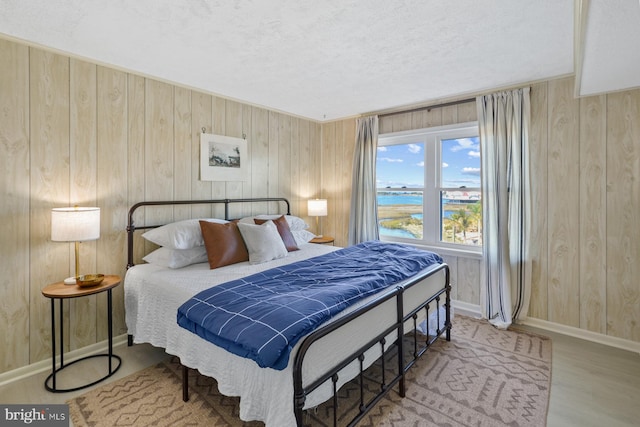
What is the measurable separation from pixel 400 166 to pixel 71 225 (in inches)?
145

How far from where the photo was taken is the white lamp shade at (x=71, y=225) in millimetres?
2246

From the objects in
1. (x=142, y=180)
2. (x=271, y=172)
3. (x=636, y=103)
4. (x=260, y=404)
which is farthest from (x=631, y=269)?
(x=142, y=180)

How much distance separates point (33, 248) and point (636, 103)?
204 inches

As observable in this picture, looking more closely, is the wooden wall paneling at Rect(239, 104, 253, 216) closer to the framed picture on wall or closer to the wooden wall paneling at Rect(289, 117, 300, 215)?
the framed picture on wall

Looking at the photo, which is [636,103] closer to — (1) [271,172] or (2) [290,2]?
(2) [290,2]

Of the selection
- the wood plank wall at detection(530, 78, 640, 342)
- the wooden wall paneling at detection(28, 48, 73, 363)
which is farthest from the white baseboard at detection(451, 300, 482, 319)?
the wooden wall paneling at detection(28, 48, 73, 363)

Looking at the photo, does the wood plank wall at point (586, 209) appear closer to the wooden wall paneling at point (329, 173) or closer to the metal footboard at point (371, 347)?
the metal footboard at point (371, 347)

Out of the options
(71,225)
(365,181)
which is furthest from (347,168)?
(71,225)

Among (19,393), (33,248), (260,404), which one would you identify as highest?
(33,248)

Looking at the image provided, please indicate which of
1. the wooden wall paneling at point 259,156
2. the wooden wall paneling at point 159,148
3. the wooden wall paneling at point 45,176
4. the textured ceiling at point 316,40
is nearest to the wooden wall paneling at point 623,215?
the textured ceiling at point 316,40

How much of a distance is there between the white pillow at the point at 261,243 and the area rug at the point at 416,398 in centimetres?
105

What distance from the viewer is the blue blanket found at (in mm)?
1423

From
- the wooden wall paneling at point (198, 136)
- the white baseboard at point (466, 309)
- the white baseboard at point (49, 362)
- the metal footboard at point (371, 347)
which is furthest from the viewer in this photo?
the white baseboard at point (466, 309)

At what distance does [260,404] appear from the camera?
1508mm
